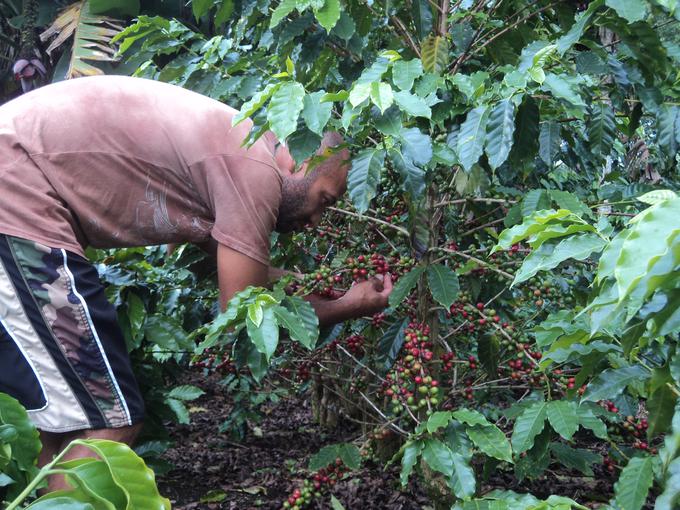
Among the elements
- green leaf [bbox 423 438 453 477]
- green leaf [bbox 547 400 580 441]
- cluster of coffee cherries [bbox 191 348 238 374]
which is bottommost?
cluster of coffee cherries [bbox 191 348 238 374]

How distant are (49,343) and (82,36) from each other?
6679 millimetres

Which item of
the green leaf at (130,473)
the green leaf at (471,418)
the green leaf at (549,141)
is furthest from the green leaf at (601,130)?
the green leaf at (130,473)

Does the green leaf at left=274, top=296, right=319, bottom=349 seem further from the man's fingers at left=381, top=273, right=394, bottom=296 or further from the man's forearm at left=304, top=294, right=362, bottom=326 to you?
the man's fingers at left=381, top=273, right=394, bottom=296

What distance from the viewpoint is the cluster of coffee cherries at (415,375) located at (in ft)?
7.38

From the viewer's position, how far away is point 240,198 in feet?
6.79

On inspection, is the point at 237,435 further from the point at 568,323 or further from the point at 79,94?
the point at 568,323

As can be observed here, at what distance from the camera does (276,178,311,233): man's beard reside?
2271 millimetres

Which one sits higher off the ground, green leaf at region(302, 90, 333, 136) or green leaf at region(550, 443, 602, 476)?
green leaf at region(302, 90, 333, 136)

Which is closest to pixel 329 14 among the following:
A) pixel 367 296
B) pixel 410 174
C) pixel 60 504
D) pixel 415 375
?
pixel 410 174

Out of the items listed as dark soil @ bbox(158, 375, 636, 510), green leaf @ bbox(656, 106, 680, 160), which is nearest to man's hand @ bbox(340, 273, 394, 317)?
green leaf @ bbox(656, 106, 680, 160)

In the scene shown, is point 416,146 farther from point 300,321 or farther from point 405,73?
point 300,321

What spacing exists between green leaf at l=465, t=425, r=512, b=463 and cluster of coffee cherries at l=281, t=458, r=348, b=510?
921 millimetres

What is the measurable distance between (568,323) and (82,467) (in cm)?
120

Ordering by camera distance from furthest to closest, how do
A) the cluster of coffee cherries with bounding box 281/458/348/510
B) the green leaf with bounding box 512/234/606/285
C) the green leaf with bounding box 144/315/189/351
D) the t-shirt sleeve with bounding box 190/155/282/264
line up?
the cluster of coffee cherries with bounding box 281/458/348/510
the green leaf with bounding box 144/315/189/351
the t-shirt sleeve with bounding box 190/155/282/264
the green leaf with bounding box 512/234/606/285
